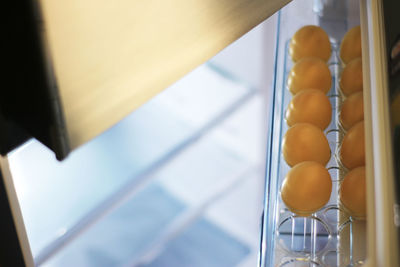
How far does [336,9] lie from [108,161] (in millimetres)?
1317

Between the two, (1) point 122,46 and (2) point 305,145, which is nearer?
(1) point 122,46

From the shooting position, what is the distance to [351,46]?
0.93 meters

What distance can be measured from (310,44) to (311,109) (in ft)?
0.56

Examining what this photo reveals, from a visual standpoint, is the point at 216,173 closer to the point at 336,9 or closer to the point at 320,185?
the point at 336,9

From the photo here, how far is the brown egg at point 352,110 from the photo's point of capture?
32.3 inches

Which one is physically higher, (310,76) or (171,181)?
(310,76)

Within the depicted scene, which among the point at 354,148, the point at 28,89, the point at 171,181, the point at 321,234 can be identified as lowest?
the point at 171,181

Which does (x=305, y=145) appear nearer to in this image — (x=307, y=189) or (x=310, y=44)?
(x=307, y=189)

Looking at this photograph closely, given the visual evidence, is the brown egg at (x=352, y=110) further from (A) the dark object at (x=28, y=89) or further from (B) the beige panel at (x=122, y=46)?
(A) the dark object at (x=28, y=89)

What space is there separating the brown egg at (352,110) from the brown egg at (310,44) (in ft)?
0.47

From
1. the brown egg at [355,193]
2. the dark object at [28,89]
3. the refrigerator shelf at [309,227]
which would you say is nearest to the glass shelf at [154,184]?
the refrigerator shelf at [309,227]

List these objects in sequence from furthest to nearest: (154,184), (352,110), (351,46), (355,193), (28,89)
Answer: (154,184), (351,46), (352,110), (355,193), (28,89)

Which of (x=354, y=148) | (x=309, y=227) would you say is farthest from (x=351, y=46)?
(x=309, y=227)

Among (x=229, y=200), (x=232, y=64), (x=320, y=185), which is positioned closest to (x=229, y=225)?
(x=229, y=200)
